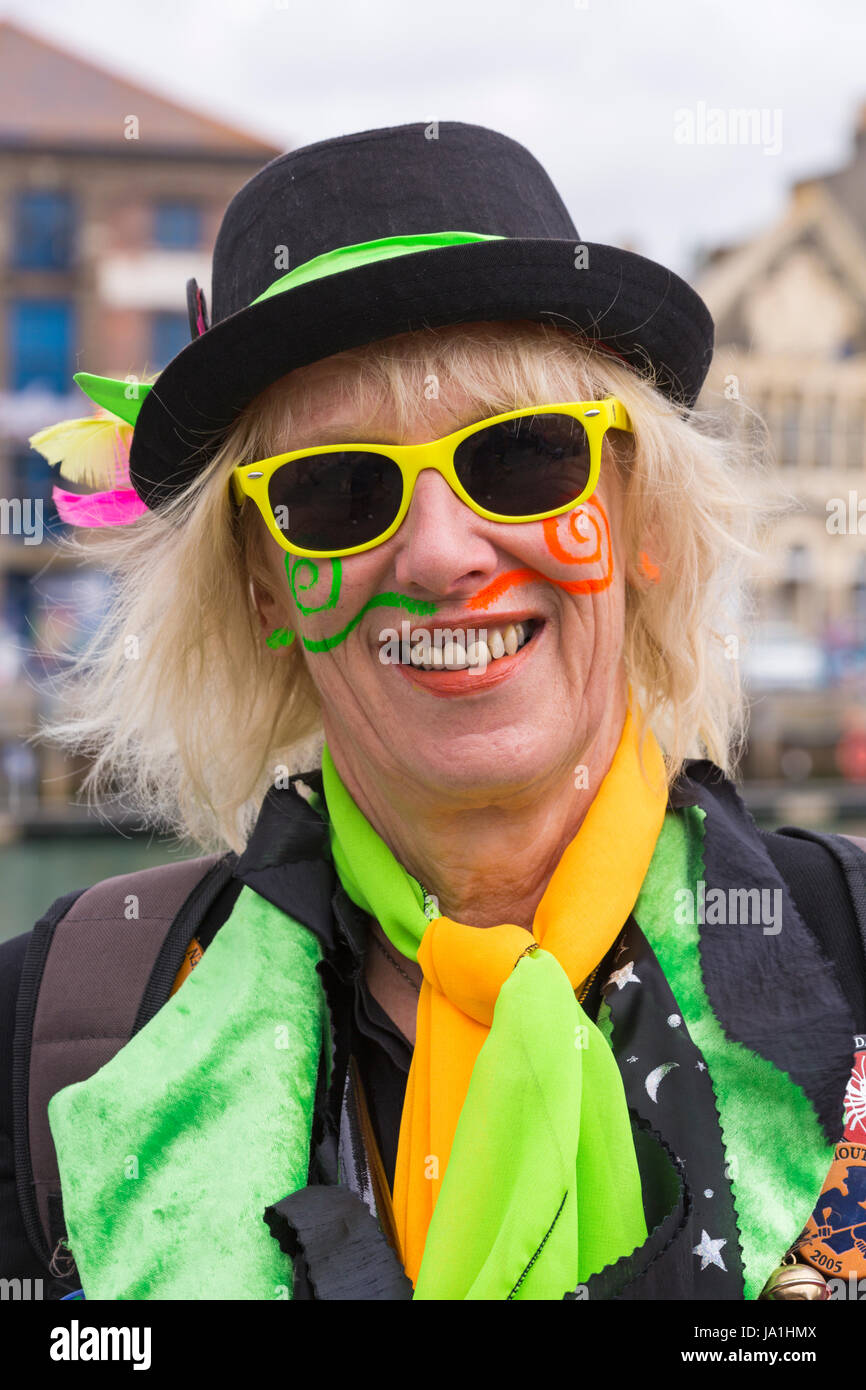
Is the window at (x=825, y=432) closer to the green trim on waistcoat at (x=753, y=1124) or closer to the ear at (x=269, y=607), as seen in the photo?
the ear at (x=269, y=607)

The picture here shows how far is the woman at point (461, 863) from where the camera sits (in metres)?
1.47

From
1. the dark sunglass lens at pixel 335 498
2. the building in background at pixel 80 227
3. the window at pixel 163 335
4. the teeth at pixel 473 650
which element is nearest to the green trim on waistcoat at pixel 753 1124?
the teeth at pixel 473 650

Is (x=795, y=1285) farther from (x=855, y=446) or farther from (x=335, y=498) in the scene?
(x=855, y=446)

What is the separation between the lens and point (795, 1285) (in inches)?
57.1

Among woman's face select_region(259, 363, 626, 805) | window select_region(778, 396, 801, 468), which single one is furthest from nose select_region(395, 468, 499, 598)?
window select_region(778, 396, 801, 468)

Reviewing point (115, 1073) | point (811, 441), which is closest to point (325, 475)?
point (115, 1073)

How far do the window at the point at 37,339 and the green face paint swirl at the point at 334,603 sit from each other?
89.6 ft

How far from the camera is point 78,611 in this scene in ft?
10.3

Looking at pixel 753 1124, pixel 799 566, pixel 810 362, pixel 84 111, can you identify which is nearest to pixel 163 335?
pixel 84 111

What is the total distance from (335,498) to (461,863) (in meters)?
0.46

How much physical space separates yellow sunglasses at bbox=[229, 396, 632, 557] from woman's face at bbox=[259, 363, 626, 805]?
0.06 feet
